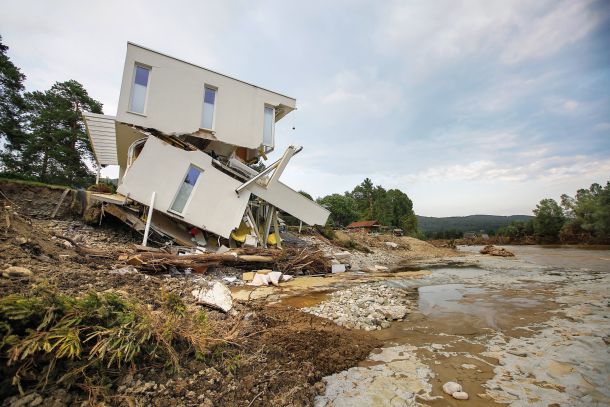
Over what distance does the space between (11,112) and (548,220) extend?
8142 centimetres

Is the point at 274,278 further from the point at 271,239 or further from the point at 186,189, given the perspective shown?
the point at 186,189

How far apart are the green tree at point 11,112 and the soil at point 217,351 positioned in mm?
26711

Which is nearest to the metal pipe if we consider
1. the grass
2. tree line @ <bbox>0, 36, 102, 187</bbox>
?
the grass

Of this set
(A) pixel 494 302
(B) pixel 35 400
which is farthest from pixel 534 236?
(B) pixel 35 400

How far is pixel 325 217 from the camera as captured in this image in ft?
49.3

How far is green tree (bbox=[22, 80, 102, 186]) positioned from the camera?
87.2ft

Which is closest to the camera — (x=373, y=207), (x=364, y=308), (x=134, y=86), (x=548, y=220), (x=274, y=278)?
(x=364, y=308)

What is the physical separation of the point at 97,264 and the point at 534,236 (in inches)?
2763

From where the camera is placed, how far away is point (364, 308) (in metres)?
6.33

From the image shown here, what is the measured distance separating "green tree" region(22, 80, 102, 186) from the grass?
33595 mm

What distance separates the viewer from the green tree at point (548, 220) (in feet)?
167

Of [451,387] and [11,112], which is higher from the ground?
[11,112]

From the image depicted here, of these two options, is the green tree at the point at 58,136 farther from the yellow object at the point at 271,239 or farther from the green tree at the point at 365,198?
the green tree at the point at 365,198

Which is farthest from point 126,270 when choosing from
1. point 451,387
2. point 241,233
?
point 451,387
